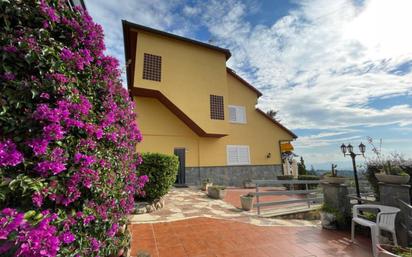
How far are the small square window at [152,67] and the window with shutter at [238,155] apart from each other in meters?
7.55

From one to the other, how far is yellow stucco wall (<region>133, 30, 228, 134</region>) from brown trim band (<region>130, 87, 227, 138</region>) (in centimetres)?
22

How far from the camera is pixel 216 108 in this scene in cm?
1324

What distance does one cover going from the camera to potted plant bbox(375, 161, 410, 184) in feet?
14.7

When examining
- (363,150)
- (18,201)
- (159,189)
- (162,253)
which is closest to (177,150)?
(159,189)

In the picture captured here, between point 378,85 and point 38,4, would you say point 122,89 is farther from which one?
point 378,85

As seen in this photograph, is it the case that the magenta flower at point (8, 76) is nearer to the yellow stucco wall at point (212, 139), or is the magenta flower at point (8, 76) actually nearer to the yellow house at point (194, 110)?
the yellow house at point (194, 110)

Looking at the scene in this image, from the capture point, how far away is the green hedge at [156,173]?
6.49m

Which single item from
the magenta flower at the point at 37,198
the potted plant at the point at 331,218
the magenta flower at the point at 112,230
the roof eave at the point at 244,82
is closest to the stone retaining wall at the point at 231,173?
the roof eave at the point at 244,82

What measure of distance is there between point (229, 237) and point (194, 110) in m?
8.85

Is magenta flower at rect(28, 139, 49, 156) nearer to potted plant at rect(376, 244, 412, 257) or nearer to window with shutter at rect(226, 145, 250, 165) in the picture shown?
potted plant at rect(376, 244, 412, 257)

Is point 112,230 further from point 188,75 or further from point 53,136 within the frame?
point 188,75

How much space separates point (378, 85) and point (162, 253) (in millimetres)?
12975

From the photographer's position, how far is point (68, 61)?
6.81 ft

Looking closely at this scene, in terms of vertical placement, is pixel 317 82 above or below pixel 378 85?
above
